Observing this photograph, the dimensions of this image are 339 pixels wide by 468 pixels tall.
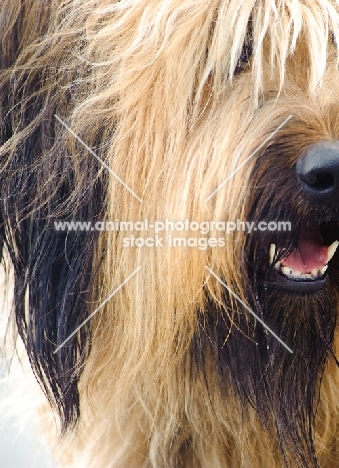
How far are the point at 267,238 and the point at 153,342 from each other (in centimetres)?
34

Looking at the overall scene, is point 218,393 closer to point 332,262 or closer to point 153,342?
point 153,342

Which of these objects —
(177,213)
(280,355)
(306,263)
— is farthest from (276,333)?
(177,213)

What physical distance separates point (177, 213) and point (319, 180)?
0.93ft

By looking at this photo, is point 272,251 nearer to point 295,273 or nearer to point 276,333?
point 295,273

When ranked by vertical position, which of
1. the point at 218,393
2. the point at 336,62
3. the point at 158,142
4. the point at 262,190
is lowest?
the point at 218,393

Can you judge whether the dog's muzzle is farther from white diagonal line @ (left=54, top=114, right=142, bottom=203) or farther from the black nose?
white diagonal line @ (left=54, top=114, right=142, bottom=203)

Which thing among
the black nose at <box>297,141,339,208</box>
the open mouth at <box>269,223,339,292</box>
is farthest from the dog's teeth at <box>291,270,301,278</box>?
the black nose at <box>297,141,339,208</box>

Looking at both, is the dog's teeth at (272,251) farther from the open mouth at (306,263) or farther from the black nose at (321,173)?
the black nose at (321,173)

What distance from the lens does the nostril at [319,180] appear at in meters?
1.30

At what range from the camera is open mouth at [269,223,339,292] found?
1438 mm

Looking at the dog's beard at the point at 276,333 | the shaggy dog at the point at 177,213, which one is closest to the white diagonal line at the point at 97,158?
the shaggy dog at the point at 177,213

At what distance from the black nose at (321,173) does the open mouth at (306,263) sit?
0.40ft

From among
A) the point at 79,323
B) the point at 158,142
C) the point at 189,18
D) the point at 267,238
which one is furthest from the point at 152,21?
the point at 79,323

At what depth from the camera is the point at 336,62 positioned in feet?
4.90
